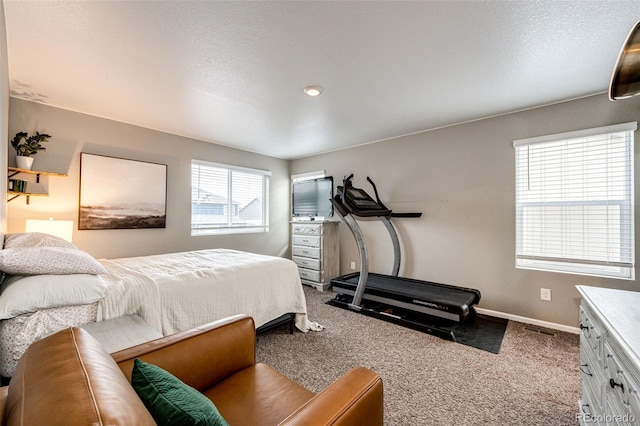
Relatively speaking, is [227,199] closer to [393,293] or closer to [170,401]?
[393,293]

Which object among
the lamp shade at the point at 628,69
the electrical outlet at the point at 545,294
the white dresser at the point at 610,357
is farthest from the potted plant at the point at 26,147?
the electrical outlet at the point at 545,294

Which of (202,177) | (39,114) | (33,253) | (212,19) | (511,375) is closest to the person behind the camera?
(33,253)

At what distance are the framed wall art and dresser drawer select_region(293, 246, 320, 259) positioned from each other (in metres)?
2.12

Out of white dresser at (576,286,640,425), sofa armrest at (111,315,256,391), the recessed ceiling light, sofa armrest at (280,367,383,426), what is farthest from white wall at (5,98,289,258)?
white dresser at (576,286,640,425)

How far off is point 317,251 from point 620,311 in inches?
141

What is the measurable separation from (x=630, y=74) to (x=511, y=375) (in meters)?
2.10

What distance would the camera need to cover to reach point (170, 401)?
699mm

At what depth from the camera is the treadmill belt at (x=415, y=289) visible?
293 centimetres

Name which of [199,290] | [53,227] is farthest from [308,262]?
[53,227]

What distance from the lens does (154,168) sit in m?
3.79

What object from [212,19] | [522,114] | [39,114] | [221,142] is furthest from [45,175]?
[522,114]

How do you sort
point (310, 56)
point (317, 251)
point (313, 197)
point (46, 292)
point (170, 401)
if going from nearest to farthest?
point (170, 401)
point (46, 292)
point (310, 56)
point (317, 251)
point (313, 197)

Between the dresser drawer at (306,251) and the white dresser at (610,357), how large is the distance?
3354 mm

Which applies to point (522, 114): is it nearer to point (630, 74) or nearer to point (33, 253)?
point (630, 74)
